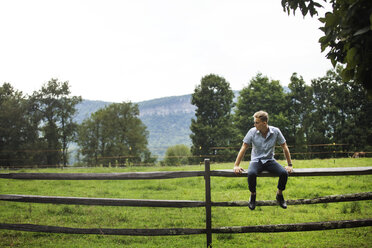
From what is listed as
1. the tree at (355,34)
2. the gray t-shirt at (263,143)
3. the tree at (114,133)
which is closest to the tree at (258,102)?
the tree at (114,133)

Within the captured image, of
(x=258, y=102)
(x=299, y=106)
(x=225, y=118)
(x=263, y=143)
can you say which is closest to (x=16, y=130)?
(x=225, y=118)

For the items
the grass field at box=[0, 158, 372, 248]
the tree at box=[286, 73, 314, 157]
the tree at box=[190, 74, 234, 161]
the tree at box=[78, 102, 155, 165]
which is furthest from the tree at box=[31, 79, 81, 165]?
the grass field at box=[0, 158, 372, 248]

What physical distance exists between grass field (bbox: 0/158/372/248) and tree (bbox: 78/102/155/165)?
4916cm

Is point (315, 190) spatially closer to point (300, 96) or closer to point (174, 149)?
point (300, 96)

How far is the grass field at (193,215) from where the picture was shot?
276 inches

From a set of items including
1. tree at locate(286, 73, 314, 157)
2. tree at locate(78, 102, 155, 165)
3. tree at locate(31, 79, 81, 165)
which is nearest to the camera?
tree at locate(286, 73, 314, 157)

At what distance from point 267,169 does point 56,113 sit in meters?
57.1

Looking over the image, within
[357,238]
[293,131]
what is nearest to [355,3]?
[357,238]

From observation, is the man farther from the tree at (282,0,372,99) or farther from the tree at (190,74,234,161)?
the tree at (190,74,234,161)

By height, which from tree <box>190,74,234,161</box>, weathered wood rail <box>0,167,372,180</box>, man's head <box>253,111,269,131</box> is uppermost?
tree <box>190,74,234,161</box>

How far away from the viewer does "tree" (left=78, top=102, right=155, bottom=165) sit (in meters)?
65.1

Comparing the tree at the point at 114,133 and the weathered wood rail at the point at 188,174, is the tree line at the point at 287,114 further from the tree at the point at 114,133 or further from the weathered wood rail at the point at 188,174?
the weathered wood rail at the point at 188,174

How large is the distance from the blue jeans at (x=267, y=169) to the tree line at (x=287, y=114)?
3928cm

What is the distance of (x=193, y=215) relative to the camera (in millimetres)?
9453
